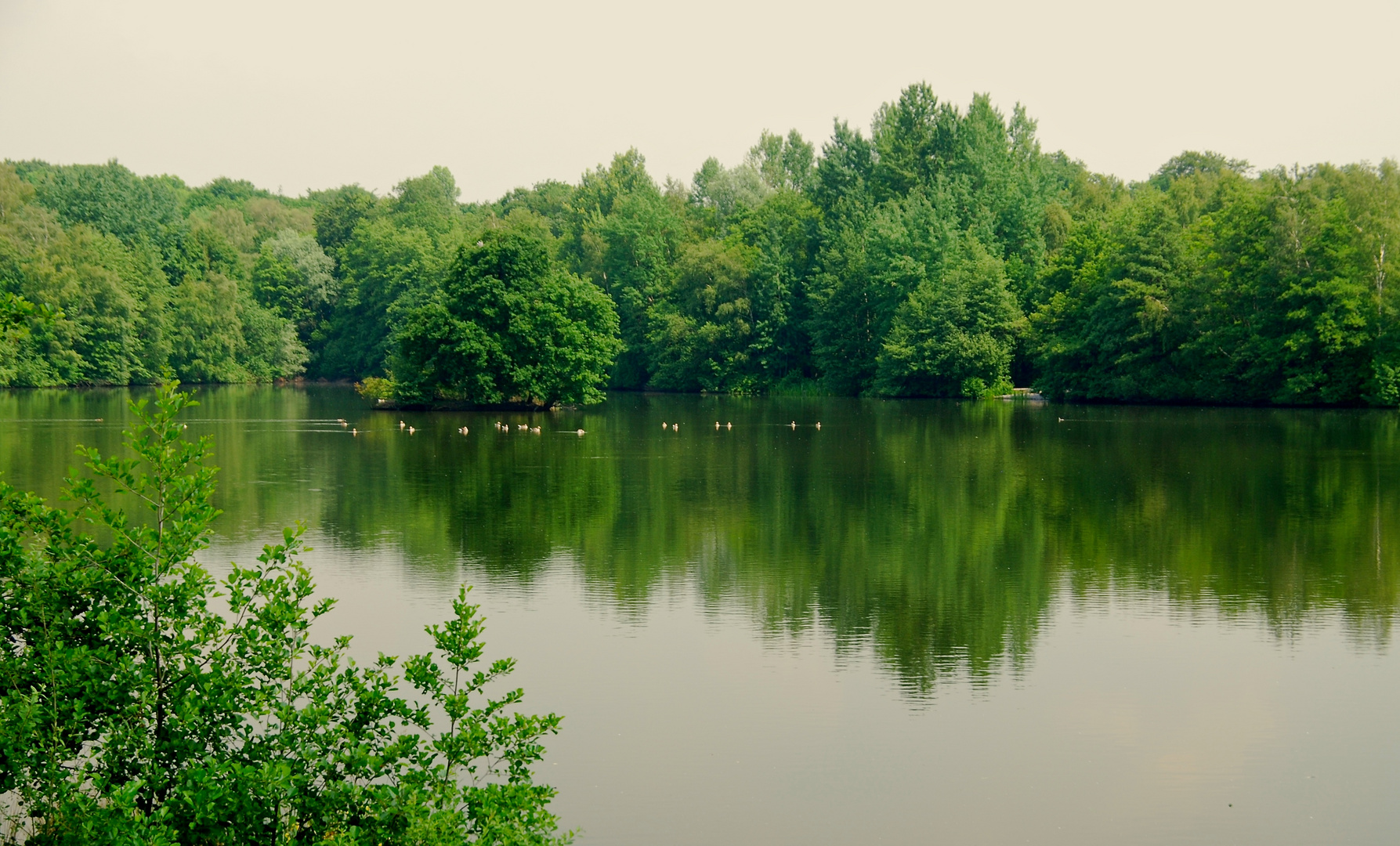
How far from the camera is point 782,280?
8469 centimetres

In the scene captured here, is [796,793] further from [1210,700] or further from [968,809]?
[1210,700]

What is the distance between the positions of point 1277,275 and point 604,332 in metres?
32.3

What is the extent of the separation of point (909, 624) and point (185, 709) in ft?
30.4

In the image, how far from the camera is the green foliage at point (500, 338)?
58.4m

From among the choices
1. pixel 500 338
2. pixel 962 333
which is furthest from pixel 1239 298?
pixel 500 338

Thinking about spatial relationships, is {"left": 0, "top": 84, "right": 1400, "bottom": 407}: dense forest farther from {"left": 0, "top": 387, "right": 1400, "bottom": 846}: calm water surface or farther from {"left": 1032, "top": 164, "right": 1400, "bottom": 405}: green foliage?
{"left": 0, "top": 387, "right": 1400, "bottom": 846}: calm water surface

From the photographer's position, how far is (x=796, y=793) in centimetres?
934

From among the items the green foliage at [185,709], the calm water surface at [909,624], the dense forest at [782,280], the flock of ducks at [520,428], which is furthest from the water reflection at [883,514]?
the dense forest at [782,280]

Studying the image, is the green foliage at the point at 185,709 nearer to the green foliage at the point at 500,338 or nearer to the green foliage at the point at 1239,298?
the green foliage at the point at 500,338

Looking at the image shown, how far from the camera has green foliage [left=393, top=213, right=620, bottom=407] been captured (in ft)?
192

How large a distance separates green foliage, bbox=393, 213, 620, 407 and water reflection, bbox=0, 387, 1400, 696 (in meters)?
12.1

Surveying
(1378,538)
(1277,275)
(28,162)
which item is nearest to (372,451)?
(1378,538)

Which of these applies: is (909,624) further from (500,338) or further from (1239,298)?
(1239,298)

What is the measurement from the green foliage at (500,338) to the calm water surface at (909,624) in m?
24.2
